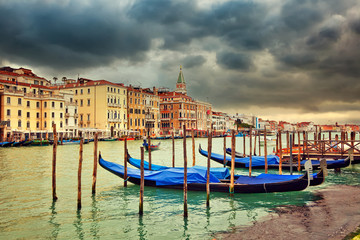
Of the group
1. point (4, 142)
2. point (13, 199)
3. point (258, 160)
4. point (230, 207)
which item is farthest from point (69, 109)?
point (230, 207)

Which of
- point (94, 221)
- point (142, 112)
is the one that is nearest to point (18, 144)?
point (142, 112)

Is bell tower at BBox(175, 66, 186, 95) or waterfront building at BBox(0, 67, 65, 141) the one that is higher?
bell tower at BBox(175, 66, 186, 95)

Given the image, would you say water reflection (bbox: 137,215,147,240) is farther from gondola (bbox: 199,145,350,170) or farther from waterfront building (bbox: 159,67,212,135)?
waterfront building (bbox: 159,67,212,135)

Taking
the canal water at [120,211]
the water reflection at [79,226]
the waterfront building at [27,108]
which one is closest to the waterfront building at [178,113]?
the waterfront building at [27,108]

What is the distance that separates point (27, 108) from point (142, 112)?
65.0ft

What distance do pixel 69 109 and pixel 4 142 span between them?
34.7 feet

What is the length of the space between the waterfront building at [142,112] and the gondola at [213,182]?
36342 millimetres

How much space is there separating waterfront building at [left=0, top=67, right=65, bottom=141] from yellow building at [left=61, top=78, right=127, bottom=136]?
509 cm

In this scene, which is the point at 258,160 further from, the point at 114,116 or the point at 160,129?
the point at 160,129

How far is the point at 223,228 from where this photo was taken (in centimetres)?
656

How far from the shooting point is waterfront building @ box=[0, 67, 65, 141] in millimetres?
31797

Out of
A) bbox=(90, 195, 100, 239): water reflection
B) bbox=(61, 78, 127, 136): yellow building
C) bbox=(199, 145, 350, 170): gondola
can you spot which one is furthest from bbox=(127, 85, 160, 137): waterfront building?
bbox=(90, 195, 100, 239): water reflection

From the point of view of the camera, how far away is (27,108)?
112 ft

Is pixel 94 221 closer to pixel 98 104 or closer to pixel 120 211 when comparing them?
pixel 120 211
